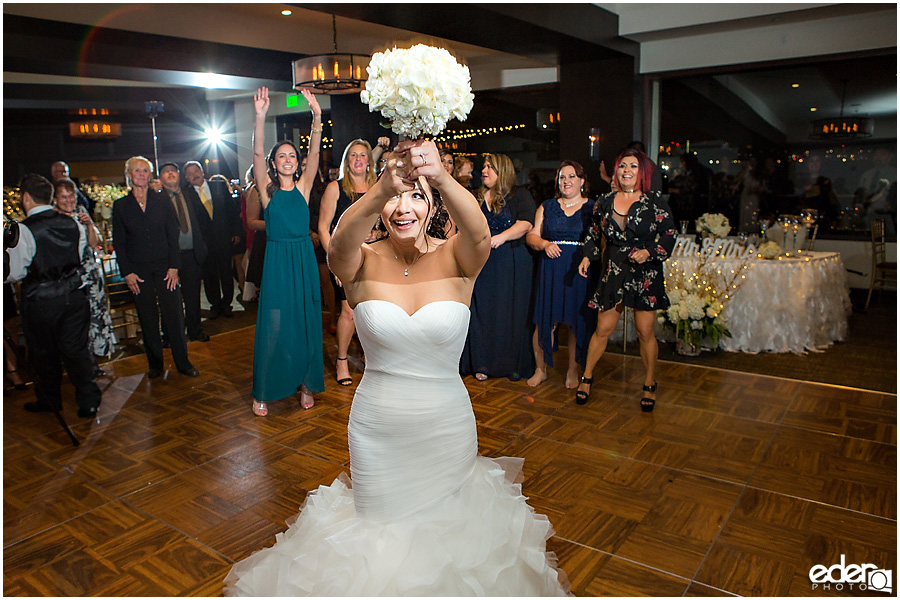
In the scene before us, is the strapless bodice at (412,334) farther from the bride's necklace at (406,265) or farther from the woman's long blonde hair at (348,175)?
the woman's long blonde hair at (348,175)

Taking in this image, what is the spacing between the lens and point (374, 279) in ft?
7.01

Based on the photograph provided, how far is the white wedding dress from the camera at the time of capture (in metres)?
2.01

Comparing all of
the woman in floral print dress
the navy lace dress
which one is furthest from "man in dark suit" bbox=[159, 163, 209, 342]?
the woman in floral print dress

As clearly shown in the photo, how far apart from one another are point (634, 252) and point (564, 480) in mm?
1647

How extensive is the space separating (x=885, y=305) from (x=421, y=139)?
8.20 meters

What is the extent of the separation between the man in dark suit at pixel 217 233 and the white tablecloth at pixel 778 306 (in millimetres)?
4378

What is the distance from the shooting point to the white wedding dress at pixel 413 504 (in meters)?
2.01

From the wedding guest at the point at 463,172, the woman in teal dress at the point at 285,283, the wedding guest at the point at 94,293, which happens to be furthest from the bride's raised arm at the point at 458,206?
the wedding guest at the point at 94,293

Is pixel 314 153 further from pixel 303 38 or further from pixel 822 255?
pixel 822 255

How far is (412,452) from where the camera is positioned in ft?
6.93

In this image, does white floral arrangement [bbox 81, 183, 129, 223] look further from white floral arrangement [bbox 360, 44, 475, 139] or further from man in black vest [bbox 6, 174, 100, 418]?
white floral arrangement [bbox 360, 44, 475, 139]

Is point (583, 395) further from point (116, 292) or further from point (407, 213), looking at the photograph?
point (116, 292)

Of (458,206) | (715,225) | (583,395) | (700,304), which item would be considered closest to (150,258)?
(583,395)
